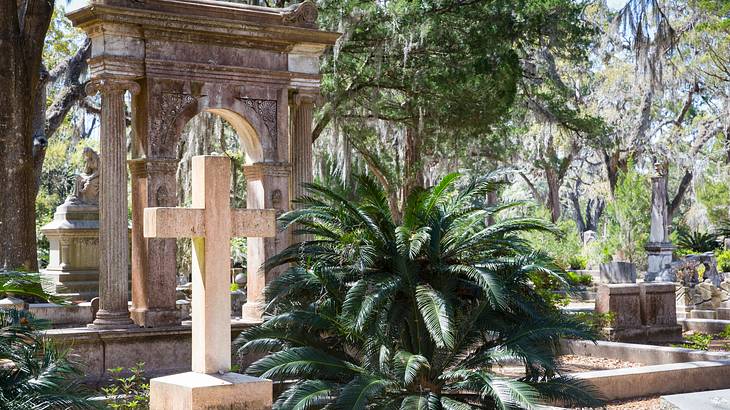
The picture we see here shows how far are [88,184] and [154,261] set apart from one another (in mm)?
7731

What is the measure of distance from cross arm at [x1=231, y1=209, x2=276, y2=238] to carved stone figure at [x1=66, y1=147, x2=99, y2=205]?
43.4ft

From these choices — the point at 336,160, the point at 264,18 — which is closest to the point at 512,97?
the point at 336,160

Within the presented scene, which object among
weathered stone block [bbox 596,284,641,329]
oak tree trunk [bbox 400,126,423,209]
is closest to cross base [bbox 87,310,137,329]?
weathered stone block [bbox 596,284,641,329]

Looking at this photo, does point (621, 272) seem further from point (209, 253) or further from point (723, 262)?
point (209, 253)

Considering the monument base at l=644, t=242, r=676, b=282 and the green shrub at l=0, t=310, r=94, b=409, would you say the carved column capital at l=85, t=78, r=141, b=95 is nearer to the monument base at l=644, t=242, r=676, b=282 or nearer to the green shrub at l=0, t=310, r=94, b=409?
the green shrub at l=0, t=310, r=94, b=409

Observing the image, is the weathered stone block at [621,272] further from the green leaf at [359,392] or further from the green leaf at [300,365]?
the green leaf at [359,392]

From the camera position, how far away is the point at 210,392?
6.50 metres

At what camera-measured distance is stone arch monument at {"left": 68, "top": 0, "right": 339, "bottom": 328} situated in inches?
485

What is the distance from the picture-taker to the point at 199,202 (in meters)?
6.96

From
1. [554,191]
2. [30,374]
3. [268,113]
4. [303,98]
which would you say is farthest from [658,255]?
[30,374]

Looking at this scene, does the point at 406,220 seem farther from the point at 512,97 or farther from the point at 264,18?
the point at 512,97

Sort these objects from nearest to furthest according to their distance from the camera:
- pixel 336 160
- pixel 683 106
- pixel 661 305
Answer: pixel 661 305, pixel 336 160, pixel 683 106

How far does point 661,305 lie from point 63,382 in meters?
13.0

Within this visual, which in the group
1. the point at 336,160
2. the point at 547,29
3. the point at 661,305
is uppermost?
the point at 547,29
